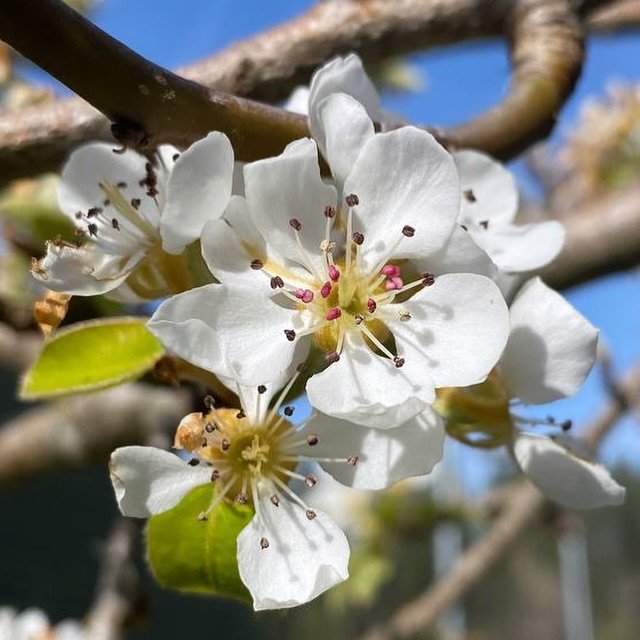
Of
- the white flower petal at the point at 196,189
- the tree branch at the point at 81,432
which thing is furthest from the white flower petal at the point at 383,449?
the tree branch at the point at 81,432

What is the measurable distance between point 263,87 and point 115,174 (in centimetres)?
24

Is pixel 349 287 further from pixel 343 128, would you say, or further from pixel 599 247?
pixel 599 247

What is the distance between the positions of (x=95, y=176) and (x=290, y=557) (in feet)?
0.79

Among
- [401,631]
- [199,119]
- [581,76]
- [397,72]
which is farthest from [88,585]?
[199,119]

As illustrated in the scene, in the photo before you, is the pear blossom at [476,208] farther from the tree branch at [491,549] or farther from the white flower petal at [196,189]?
Result: the tree branch at [491,549]

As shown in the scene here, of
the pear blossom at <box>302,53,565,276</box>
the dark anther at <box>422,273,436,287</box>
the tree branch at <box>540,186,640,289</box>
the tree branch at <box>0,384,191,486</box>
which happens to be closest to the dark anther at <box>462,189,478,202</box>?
the pear blossom at <box>302,53,565,276</box>

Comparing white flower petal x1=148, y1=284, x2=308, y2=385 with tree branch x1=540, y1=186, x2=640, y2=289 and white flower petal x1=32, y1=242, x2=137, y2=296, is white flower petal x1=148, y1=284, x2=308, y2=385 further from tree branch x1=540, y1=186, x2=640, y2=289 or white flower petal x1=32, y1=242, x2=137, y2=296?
tree branch x1=540, y1=186, x2=640, y2=289

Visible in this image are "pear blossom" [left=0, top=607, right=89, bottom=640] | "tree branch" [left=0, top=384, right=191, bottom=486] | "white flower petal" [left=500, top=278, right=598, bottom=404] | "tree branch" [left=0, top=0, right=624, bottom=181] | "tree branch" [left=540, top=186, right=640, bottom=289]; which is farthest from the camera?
"tree branch" [left=0, top=384, right=191, bottom=486]

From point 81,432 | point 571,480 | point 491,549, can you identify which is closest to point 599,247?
point 571,480

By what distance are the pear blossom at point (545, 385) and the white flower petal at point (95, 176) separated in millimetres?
211

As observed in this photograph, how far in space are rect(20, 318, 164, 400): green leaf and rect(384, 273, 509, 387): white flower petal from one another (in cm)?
13

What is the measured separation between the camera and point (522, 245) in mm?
501

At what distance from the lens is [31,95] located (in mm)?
795

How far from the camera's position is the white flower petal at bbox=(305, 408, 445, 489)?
0.40 m
